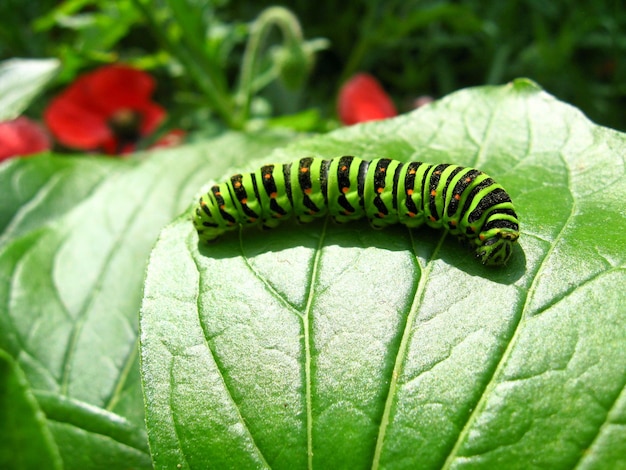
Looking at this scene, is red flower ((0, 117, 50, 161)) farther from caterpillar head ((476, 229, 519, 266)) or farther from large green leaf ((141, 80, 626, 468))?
caterpillar head ((476, 229, 519, 266))

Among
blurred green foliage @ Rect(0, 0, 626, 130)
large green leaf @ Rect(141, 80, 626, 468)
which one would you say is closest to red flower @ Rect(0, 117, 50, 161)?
blurred green foliage @ Rect(0, 0, 626, 130)

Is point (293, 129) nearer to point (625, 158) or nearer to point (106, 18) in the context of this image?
point (106, 18)

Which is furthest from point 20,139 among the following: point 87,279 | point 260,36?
point 87,279

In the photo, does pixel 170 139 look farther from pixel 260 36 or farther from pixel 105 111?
pixel 260 36

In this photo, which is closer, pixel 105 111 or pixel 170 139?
pixel 170 139

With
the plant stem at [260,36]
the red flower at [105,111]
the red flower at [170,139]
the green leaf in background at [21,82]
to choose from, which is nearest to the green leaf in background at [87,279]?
the green leaf in background at [21,82]

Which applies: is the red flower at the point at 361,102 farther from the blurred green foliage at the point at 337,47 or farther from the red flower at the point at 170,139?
the red flower at the point at 170,139

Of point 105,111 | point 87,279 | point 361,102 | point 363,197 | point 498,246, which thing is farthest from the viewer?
point 105,111
